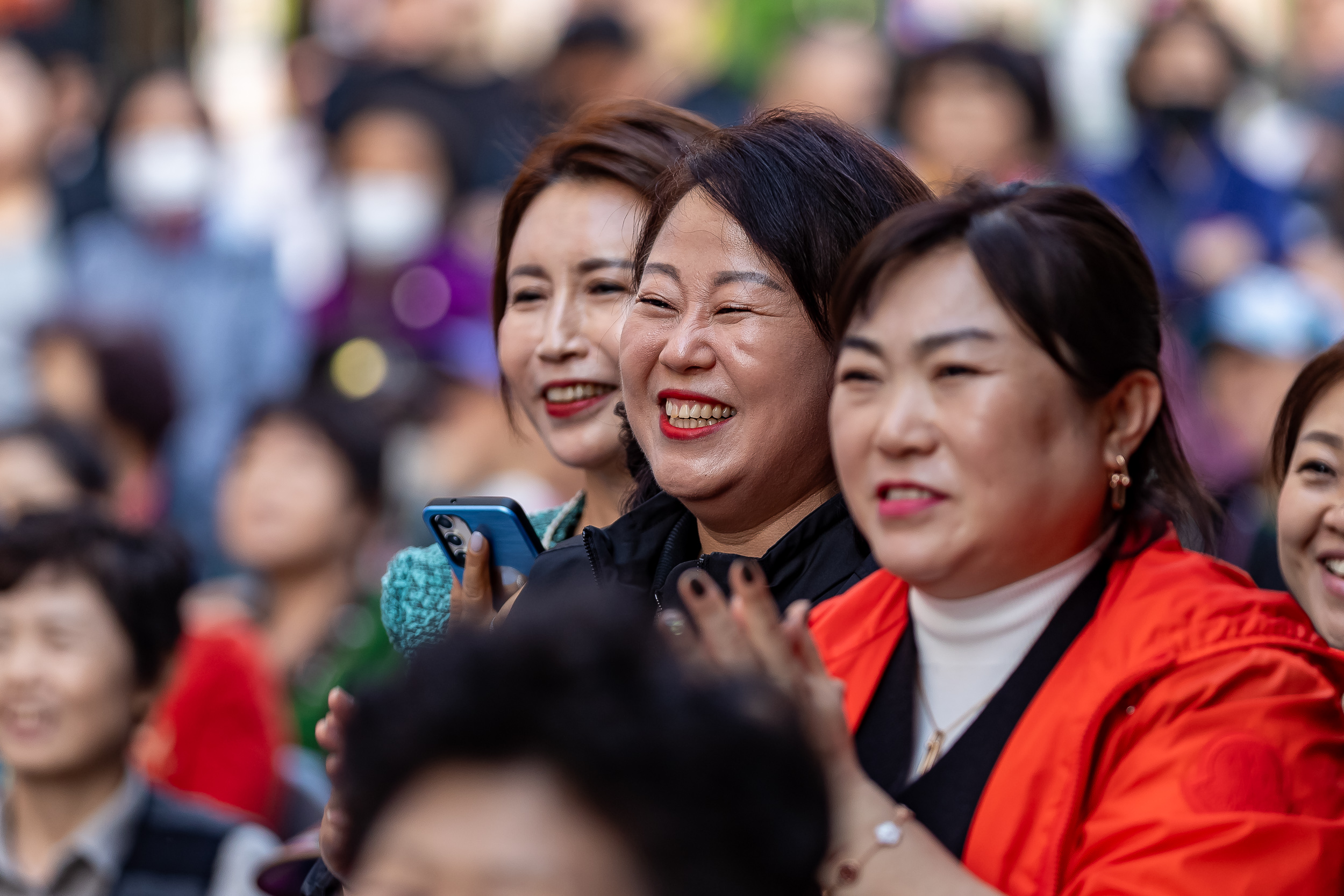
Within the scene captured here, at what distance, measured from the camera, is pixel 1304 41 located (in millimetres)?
7043

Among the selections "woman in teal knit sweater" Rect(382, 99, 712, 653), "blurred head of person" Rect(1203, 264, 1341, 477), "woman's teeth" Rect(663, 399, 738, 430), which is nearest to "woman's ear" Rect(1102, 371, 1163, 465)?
"woman's teeth" Rect(663, 399, 738, 430)

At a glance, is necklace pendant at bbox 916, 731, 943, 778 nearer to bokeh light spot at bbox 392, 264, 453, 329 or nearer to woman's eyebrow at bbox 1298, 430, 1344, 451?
woman's eyebrow at bbox 1298, 430, 1344, 451

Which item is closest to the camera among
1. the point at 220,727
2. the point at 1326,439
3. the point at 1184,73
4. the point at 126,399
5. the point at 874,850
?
the point at 874,850

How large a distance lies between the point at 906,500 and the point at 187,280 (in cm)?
591

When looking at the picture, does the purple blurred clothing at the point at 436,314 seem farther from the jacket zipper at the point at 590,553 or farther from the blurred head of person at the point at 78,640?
the jacket zipper at the point at 590,553

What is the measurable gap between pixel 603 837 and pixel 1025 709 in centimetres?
65

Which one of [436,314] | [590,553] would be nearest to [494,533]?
[590,553]

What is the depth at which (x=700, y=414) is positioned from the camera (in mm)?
2236

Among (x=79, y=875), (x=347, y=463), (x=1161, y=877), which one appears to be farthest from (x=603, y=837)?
(x=347, y=463)

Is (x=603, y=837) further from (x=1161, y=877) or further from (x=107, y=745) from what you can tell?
(x=107, y=745)

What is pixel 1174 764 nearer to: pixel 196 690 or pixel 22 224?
pixel 196 690

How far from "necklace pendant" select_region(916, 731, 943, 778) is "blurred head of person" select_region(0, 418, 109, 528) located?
3778mm

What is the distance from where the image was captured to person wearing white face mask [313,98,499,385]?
6.63 m

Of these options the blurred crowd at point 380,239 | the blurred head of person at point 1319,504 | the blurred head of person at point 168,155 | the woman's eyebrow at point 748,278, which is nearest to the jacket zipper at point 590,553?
the woman's eyebrow at point 748,278
